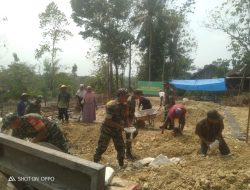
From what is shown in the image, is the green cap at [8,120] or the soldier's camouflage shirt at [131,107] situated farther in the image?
the soldier's camouflage shirt at [131,107]

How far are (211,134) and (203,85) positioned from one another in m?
24.0

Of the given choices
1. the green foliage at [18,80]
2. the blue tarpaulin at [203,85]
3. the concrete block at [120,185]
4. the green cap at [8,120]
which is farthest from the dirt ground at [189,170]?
the green foliage at [18,80]

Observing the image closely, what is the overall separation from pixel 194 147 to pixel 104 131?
293 cm

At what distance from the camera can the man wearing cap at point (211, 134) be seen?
6.67 m

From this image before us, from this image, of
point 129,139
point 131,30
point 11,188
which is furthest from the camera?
point 131,30

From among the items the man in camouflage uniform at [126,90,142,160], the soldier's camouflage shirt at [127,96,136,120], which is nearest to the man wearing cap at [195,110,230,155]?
the man in camouflage uniform at [126,90,142,160]

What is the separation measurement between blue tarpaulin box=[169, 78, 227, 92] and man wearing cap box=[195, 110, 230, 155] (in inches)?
911

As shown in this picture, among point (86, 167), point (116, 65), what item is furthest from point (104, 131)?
point (116, 65)

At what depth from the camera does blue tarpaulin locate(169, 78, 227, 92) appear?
96.4 feet

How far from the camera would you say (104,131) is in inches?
266

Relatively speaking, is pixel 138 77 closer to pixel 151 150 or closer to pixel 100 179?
pixel 151 150

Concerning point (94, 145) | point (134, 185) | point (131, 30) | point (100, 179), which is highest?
point (131, 30)

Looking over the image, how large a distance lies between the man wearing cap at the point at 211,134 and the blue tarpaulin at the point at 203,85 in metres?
23.2

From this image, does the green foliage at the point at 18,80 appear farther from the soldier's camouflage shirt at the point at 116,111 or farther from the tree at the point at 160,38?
the soldier's camouflage shirt at the point at 116,111
